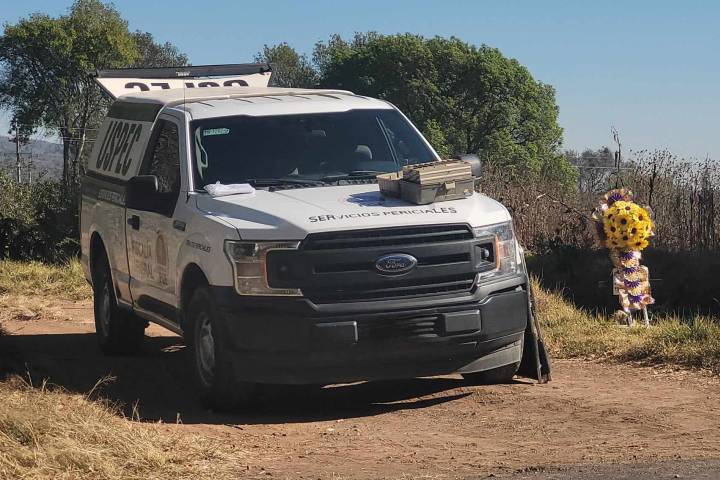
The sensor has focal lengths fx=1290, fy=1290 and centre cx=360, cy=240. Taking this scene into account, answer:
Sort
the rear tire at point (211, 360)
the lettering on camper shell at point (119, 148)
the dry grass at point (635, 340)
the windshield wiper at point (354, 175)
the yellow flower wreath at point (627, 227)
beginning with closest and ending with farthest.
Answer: the rear tire at point (211, 360), the windshield wiper at point (354, 175), the dry grass at point (635, 340), the lettering on camper shell at point (119, 148), the yellow flower wreath at point (627, 227)

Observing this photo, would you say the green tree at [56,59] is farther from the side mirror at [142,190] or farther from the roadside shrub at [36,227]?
the side mirror at [142,190]

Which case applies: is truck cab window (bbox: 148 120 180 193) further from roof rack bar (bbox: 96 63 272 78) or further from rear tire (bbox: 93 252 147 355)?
roof rack bar (bbox: 96 63 272 78)

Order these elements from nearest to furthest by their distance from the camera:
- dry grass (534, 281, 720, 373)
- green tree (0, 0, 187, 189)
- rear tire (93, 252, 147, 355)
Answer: dry grass (534, 281, 720, 373)
rear tire (93, 252, 147, 355)
green tree (0, 0, 187, 189)

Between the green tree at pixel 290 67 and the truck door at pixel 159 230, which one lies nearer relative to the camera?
the truck door at pixel 159 230

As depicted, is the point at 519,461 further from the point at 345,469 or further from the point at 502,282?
the point at 502,282

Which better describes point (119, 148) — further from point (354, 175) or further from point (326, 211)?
point (326, 211)

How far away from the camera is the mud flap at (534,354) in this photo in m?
9.13

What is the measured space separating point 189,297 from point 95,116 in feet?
147

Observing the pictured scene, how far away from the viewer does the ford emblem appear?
26.6ft

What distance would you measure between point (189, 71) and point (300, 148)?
13.6 ft

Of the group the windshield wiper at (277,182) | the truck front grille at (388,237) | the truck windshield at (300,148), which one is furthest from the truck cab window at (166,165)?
the truck front grille at (388,237)

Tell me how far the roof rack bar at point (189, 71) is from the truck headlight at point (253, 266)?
5.06 meters

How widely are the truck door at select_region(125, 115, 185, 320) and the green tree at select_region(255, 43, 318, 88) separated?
62.5 metres


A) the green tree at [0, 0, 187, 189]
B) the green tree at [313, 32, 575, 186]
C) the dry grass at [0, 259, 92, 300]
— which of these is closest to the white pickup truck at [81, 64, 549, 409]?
the dry grass at [0, 259, 92, 300]
